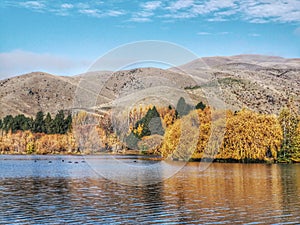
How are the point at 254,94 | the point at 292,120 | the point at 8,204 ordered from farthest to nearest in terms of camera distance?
the point at 254,94 < the point at 292,120 < the point at 8,204

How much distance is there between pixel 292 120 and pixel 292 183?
42.4m

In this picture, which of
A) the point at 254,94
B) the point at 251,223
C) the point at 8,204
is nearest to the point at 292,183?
the point at 251,223

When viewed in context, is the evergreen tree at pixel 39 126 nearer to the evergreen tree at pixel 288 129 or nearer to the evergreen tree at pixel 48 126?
the evergreen tree at pixel 48 126

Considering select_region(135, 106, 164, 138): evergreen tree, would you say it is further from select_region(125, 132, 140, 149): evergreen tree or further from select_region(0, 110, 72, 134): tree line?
Answer: select_region(0, 110, 72, 134): tree line

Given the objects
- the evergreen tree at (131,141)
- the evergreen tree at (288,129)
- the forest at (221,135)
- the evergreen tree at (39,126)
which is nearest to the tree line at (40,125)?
the evergreen tree at (39,126)

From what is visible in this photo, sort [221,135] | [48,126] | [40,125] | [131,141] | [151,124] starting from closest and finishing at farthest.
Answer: [221,135] → [151,124] → [131,141] → [48,126] → [40,125]

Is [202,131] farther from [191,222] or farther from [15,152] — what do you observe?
[15,152]

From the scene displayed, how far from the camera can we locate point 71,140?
130000 millimetres

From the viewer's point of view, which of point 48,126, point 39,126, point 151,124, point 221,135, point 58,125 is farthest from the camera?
point 39,126

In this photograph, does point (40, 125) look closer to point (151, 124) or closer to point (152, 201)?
point (151, 124)

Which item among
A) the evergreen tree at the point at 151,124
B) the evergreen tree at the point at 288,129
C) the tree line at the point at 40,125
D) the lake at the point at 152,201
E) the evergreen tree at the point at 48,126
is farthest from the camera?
the evergreen tree at the point at 48,126

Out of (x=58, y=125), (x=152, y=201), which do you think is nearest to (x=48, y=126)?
(x=58, y=125)

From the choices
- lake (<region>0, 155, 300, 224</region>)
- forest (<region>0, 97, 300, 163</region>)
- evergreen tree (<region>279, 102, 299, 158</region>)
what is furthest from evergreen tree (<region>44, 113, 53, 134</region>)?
lake (<region>0, 155, 300, 224</region>)

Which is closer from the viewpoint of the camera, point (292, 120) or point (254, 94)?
point (292, 120)
